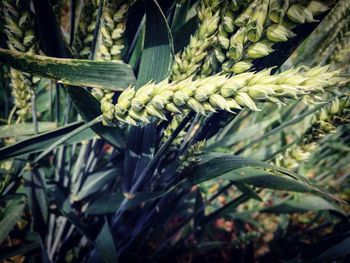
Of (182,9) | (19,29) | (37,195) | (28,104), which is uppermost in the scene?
(182,9)

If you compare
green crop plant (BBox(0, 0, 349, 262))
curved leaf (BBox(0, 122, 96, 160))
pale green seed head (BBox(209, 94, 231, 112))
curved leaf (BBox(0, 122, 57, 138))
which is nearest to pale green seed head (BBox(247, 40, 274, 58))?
green crop plant (BBox(0, 0, 349, 262))

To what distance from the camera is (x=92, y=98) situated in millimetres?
398

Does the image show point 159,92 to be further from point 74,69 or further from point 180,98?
point 74,69

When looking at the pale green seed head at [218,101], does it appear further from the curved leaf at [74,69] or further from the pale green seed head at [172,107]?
the curved leaf at [74,69]

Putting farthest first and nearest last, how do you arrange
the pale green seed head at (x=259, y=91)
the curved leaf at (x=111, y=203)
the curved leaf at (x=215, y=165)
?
the curved leaf at (x=111, y=203) → the curved leaf at (x=215, y=165) → the pale green seed head at (x=259, y=91)

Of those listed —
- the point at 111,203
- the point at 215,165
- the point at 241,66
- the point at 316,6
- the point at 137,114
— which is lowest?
the point at 111,203

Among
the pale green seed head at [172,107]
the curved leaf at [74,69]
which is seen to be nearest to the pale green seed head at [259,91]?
the pale green seed head at [172,107]

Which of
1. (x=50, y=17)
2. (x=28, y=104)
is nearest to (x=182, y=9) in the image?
A: (x=50, y=17)

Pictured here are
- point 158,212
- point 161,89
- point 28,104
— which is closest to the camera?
point 161,89

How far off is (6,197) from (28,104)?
→ 34 centimetres

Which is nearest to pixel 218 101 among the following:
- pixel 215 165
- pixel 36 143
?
pixel 215 165

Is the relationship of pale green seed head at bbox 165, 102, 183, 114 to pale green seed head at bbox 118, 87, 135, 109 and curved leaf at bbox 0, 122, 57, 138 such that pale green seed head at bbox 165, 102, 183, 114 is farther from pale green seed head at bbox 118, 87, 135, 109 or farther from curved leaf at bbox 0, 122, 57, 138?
curved leaf at bbox 0, 122, 57, 138

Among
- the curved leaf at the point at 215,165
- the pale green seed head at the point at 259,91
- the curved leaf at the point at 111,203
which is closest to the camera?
the pale green seed head at the point at 259,91

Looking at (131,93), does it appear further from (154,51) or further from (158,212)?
(158,212)
